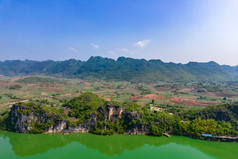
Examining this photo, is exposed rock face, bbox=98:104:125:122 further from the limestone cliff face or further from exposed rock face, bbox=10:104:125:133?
exposed rock face, bbox=10:104:125:133

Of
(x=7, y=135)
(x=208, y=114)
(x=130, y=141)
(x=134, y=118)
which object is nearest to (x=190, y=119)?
(x=208, y=114)

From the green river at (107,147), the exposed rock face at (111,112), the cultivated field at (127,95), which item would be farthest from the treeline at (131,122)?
the cultivated field at (127,95)

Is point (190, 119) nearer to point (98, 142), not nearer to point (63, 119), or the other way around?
point (98, 142)

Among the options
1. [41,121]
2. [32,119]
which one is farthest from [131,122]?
[32,119]

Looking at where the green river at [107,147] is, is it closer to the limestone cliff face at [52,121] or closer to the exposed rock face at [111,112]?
the limestone cliff face at [52,121]

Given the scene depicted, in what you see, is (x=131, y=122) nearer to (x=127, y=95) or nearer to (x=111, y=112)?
(x=111, y=112)

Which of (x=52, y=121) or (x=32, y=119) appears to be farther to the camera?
(x=52, y=121)

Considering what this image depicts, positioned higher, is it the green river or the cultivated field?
the cultivated field

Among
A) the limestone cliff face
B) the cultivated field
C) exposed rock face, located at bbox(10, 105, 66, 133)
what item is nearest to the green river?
the limestone cliff face
